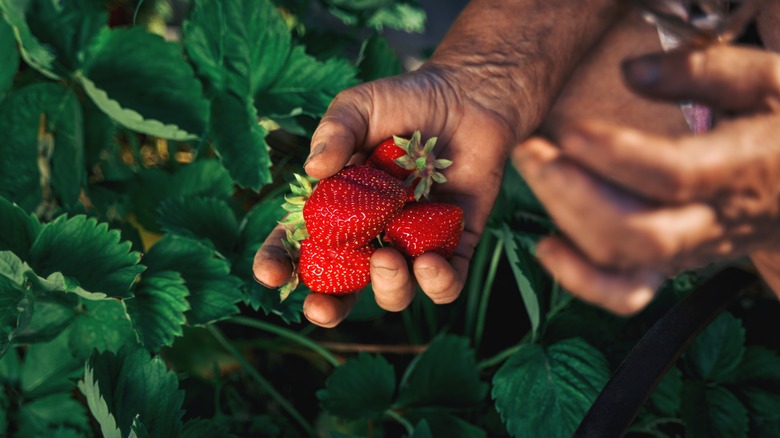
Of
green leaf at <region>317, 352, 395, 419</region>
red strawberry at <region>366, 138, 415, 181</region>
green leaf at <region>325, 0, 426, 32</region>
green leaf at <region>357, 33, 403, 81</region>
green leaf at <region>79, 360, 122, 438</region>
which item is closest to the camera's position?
green leaf at <region>79, 360, 122, 438</region>

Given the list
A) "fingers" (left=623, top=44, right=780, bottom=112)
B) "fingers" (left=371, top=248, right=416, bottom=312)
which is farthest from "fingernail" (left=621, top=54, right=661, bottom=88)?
"fingers" (left=371, top=248, right=416, bottom=312)

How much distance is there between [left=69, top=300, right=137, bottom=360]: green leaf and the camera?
764 mm

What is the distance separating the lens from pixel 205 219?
805mm

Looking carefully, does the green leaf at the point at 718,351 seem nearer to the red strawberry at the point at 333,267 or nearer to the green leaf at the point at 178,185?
the red strawberry at the point at 333,267

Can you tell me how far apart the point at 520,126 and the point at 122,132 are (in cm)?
79

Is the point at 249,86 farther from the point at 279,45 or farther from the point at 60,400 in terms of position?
the point at 60,400

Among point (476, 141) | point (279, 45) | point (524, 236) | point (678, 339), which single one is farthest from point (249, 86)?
point (678, 339)

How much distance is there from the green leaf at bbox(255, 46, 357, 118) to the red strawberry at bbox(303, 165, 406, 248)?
0.22 metres

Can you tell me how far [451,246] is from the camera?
0.71 metres

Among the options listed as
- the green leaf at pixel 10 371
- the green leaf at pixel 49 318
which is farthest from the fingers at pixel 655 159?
the green leaf at pixel 10 371

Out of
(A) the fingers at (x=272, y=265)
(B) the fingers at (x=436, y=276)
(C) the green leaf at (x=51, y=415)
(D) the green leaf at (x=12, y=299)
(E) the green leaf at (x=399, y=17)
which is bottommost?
(C) the green leaf at (x=51, y=415)

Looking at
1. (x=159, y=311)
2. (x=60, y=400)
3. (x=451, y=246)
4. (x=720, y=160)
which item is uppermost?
(x=720, y=160)

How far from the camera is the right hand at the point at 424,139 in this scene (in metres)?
0.64

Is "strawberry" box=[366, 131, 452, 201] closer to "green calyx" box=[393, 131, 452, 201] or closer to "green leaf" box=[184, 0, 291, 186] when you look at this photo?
"green calyx" box=[393, 131, 452, 201]
